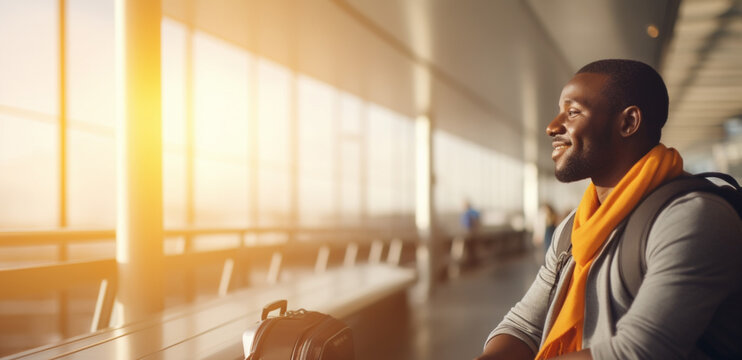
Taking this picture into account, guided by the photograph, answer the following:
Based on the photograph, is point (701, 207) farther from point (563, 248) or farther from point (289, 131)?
point (289, 131)

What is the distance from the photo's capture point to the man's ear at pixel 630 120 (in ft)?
4.11

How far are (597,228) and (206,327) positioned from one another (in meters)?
1.82

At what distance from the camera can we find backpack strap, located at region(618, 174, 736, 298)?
1.10 metres

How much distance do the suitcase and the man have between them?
1.98ft

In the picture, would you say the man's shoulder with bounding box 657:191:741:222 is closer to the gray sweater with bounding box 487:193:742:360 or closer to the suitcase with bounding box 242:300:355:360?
the gray sweater with bounding box 487:193:742:360

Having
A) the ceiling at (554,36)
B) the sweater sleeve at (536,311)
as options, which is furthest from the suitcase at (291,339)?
the ceiling at (554,36)

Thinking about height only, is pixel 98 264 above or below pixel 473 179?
below

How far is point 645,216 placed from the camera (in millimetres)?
1125

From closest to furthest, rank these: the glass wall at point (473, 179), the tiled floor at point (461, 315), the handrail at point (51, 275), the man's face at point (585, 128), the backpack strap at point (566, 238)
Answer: the man's face at point (585, 128) → the backpack strap at point (566, 238) → the handrail at point (51, 275) → the tiled floor at point (461, 315) → the glass wall at point (473, 179)

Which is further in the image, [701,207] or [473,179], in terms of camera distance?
[473,179]

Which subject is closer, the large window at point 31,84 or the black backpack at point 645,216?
the black backpack at point 645,216

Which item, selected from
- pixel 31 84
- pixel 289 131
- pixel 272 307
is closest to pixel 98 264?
pixel 272 307

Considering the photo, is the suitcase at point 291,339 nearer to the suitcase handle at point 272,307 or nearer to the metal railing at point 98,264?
the suitcase handle at point 272,307

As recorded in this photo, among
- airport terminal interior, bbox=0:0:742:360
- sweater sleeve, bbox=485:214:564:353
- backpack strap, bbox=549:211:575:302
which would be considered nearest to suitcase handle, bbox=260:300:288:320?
airport terminal interior, bbox=0:0:742:360
